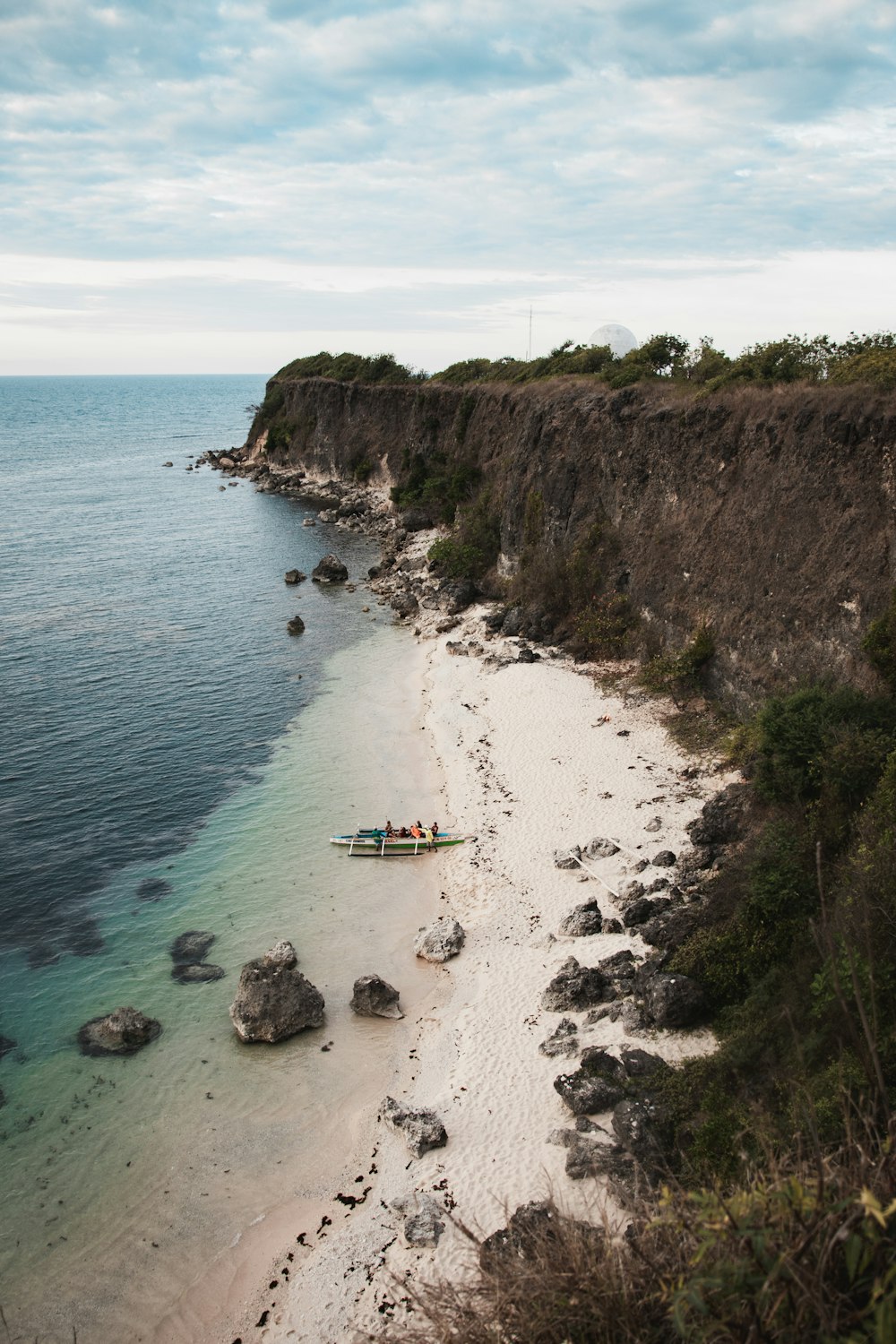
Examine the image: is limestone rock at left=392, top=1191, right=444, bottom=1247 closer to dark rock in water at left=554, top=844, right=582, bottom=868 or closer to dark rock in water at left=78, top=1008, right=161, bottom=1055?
dark rock in water at left=78, top=1008, right=161, bottom=1055

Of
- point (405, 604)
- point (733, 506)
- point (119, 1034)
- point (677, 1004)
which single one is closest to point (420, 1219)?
point (677, 1004)

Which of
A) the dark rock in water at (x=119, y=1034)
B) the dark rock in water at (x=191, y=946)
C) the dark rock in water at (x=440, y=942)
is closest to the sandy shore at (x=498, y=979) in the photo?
the dark rock in water at (x=440, y=942)

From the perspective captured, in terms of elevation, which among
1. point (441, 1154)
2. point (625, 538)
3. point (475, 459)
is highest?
point (475, 459)

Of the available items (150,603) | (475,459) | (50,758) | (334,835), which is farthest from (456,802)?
(475,459)

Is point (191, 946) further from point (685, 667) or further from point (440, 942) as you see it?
point (685, 667)

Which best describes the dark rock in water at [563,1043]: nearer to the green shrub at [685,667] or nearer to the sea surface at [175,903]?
the sea surface at [175,903]

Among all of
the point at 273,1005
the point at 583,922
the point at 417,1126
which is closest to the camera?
the point at 417,1126

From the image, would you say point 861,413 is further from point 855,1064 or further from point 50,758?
point 50,758

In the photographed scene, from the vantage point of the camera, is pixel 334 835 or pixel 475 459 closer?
pixel 334 835
